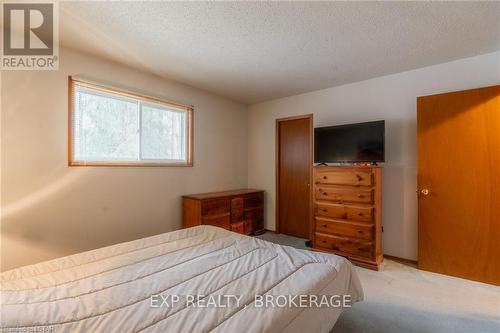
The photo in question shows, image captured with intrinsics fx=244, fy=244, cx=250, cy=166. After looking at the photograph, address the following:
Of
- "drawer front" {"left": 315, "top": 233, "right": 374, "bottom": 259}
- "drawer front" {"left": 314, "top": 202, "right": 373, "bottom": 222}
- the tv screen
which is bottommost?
"drawer front" {"left": 315, "top": 233, "right": 374, "bottom": 259}

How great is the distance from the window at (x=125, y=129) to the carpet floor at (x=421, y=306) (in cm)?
269

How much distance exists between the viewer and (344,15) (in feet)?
6.26

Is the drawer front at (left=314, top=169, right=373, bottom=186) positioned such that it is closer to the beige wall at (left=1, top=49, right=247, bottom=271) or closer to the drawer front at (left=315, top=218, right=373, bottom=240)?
the drawer front at (left=315, top=218, right=373, bottom=240)

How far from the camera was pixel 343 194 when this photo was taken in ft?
9.76

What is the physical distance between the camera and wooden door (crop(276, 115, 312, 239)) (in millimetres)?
3980

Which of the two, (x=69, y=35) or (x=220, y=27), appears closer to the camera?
(x=220, y=27)

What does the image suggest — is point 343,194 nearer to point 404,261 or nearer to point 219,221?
point 404,261

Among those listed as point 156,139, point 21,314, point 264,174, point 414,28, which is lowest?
point 21,314

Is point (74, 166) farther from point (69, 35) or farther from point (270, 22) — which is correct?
point (270, 22)

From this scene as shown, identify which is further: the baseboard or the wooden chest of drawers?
the baseboard

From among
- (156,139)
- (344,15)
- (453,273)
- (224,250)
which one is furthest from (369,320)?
(156,139)

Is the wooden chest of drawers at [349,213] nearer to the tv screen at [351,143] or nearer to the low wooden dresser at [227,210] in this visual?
the tv screen at [351,143]

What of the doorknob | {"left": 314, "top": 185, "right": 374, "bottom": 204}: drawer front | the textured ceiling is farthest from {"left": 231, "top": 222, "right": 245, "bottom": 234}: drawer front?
the doorknob

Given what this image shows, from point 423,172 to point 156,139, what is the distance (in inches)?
128
